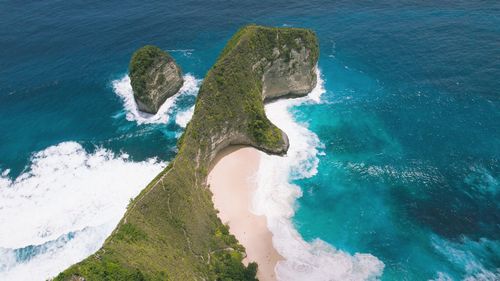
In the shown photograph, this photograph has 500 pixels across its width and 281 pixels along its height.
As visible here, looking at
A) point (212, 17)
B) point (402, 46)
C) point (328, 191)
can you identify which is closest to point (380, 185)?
point (328, 191)

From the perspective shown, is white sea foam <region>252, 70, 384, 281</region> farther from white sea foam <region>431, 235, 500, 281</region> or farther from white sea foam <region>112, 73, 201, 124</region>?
white sea foam <region>112, 73, 201, 124</region>

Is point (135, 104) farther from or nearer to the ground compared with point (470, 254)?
farther from the ground

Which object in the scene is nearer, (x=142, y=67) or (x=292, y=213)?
(x=292, y=213)

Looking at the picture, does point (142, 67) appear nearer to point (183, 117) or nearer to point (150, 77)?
point (150, 77)

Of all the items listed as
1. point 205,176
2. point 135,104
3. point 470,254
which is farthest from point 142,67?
point 470,254

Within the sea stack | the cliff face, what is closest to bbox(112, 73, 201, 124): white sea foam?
the sea stack

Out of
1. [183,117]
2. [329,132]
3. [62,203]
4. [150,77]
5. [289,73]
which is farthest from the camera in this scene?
[289,73]
